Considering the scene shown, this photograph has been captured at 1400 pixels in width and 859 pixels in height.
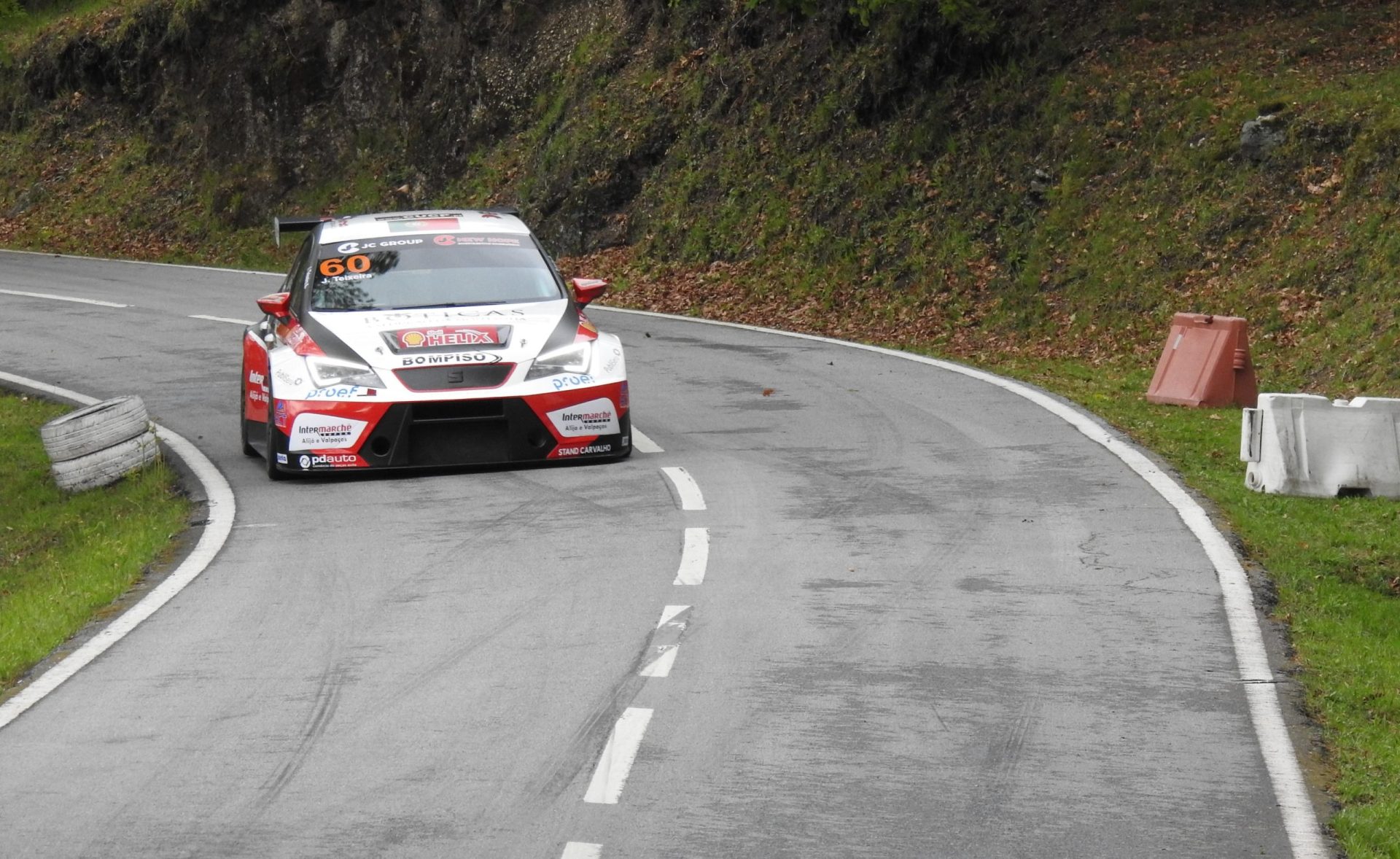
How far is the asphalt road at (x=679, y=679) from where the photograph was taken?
17.6ft

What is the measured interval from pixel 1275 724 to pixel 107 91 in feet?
112

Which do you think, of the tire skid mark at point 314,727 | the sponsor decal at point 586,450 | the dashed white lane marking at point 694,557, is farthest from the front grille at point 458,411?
the tire skid mark at point 314,727

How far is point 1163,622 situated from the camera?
300 inches

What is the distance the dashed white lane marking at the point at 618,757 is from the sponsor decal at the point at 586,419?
5068 millimetres

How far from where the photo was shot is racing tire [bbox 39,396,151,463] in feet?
40.0

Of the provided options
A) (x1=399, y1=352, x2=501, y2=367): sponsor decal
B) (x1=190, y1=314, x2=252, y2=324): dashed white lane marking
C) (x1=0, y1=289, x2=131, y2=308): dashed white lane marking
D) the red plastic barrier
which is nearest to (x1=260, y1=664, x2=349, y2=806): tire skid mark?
(x1=399, y1=352, x2=501, y2=367): sponsor decal

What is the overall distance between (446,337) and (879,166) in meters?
13.5

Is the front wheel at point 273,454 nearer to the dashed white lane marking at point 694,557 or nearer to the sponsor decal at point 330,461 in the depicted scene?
the sponsor decal at point 330,461

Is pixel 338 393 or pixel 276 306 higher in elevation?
pixel 276 306

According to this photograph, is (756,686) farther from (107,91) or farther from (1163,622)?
(107,91)

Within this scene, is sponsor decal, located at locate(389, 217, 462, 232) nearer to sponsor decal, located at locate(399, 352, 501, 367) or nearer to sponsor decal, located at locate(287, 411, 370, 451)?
sponsor decal, located at locate(399, 352, 501, 367)

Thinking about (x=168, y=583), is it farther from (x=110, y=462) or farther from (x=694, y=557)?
(x=110, y=462)

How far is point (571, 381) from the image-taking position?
37.5ft

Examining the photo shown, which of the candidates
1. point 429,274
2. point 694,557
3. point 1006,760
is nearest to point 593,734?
point 1006,760
